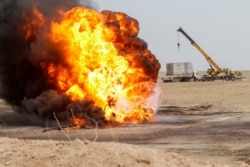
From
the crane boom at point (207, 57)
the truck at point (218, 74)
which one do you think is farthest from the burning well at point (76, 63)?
the truck at point (218, 74)

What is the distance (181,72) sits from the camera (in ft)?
286

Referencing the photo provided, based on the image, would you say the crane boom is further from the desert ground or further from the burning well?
the burning well

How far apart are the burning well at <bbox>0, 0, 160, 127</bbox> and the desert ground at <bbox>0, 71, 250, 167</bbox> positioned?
57.5 inches

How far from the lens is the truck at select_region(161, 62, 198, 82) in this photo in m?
86.3

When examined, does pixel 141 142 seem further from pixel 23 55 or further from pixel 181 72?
pixel 181 72

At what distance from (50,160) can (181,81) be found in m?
76.8

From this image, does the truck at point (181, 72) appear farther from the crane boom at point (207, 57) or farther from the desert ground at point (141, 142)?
the desert ground at point (141, 142)

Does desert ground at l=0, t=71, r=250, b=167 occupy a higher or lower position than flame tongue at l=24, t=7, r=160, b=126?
lower

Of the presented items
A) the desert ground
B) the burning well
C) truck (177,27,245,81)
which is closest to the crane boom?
truck (177,27,245,81)

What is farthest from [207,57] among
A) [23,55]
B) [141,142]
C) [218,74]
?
[141,142]

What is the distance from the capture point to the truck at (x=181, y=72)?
8626 centimetres

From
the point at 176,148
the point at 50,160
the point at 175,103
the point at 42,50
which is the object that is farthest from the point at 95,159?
the point at 175,103

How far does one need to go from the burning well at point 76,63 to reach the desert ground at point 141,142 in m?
1.46

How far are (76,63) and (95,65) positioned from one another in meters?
1.10
